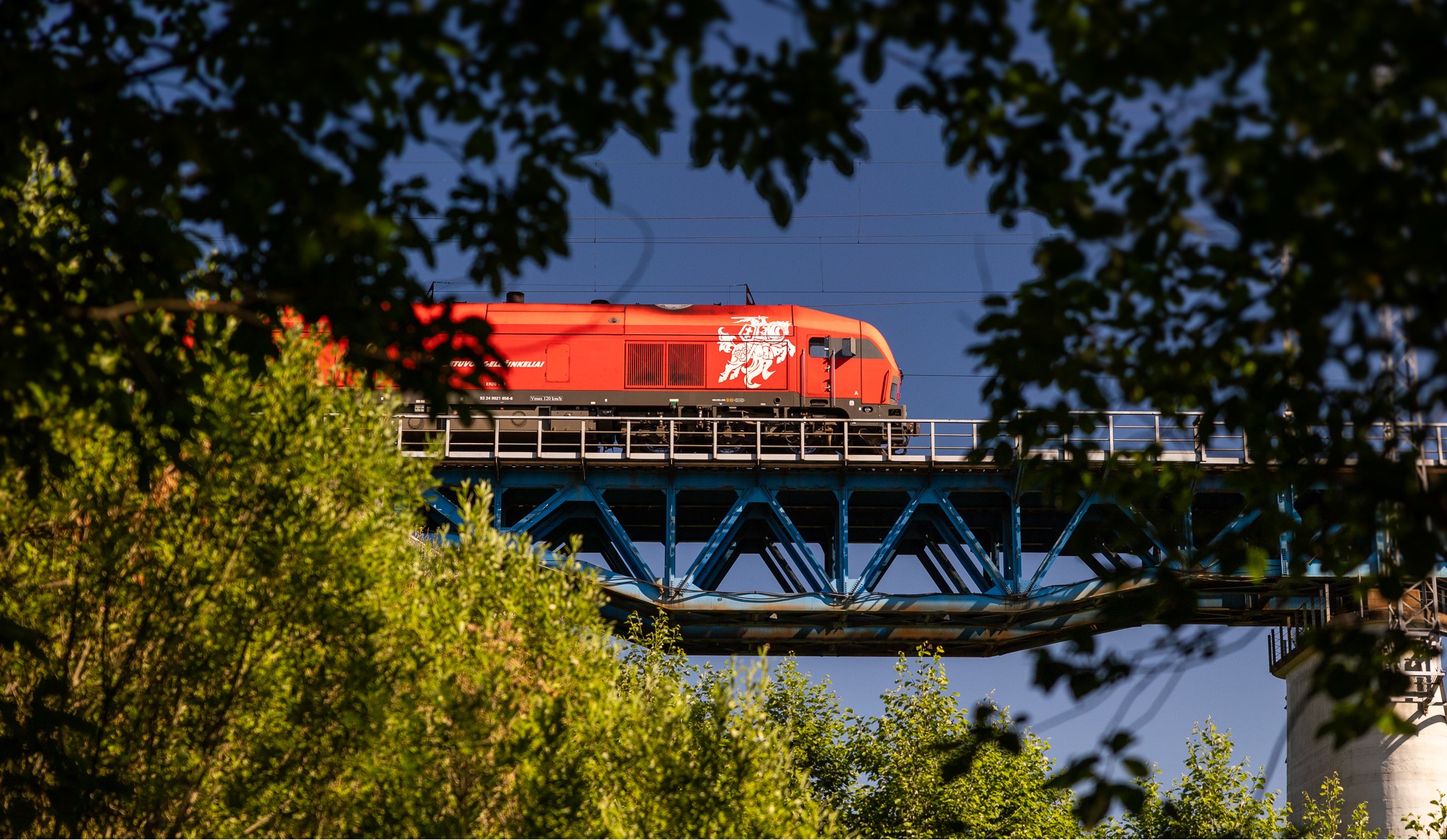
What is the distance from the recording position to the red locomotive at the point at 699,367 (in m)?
36.4

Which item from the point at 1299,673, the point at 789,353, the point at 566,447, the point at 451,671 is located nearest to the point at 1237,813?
the point at 1299,673

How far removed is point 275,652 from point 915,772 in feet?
71.7

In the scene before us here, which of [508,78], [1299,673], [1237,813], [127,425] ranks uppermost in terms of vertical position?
[508,78]

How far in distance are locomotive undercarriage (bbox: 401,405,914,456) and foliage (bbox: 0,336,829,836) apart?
1719cm

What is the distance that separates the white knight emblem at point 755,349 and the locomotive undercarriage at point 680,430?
3.11ft

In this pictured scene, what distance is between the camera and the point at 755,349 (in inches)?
1451

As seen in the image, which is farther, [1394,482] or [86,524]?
[86,524]

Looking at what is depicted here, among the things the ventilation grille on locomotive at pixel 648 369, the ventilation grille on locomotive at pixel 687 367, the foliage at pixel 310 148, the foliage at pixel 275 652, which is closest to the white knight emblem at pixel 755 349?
the ventilation grille on locomotive at pixel 687 367

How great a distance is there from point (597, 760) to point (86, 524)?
23.4 ft

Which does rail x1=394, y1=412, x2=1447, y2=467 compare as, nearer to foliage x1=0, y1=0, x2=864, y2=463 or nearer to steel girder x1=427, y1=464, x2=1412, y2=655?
steel girder x1=427, y1=464, x2=1412, y2=655

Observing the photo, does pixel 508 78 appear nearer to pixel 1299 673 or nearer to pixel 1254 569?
pixel 1254 569

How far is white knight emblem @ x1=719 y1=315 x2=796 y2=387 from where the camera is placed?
36.6 meters

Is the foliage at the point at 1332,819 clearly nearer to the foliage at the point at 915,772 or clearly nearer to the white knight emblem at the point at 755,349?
the foliage at the point at 915,772

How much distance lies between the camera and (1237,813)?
33562 millimetres
